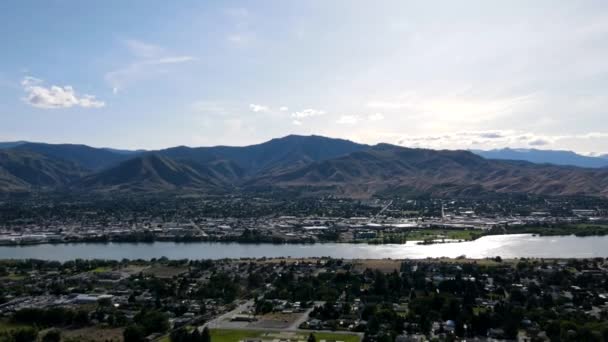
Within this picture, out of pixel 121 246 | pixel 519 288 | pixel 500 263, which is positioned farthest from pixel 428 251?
pixel 121 246

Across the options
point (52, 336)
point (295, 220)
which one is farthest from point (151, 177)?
point (52, 336)

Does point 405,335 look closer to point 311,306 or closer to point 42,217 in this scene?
point 311,306

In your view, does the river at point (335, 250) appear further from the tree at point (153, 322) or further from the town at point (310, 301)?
the tree at point (153, 322)

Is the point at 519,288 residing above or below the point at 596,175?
below

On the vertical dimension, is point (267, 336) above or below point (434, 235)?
below

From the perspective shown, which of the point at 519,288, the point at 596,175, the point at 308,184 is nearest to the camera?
the point at 519,288

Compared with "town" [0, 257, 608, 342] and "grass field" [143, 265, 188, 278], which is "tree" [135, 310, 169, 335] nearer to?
"town" [0, 257, 608, 342]

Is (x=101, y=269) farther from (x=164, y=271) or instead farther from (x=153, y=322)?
(x=153, y=322)
